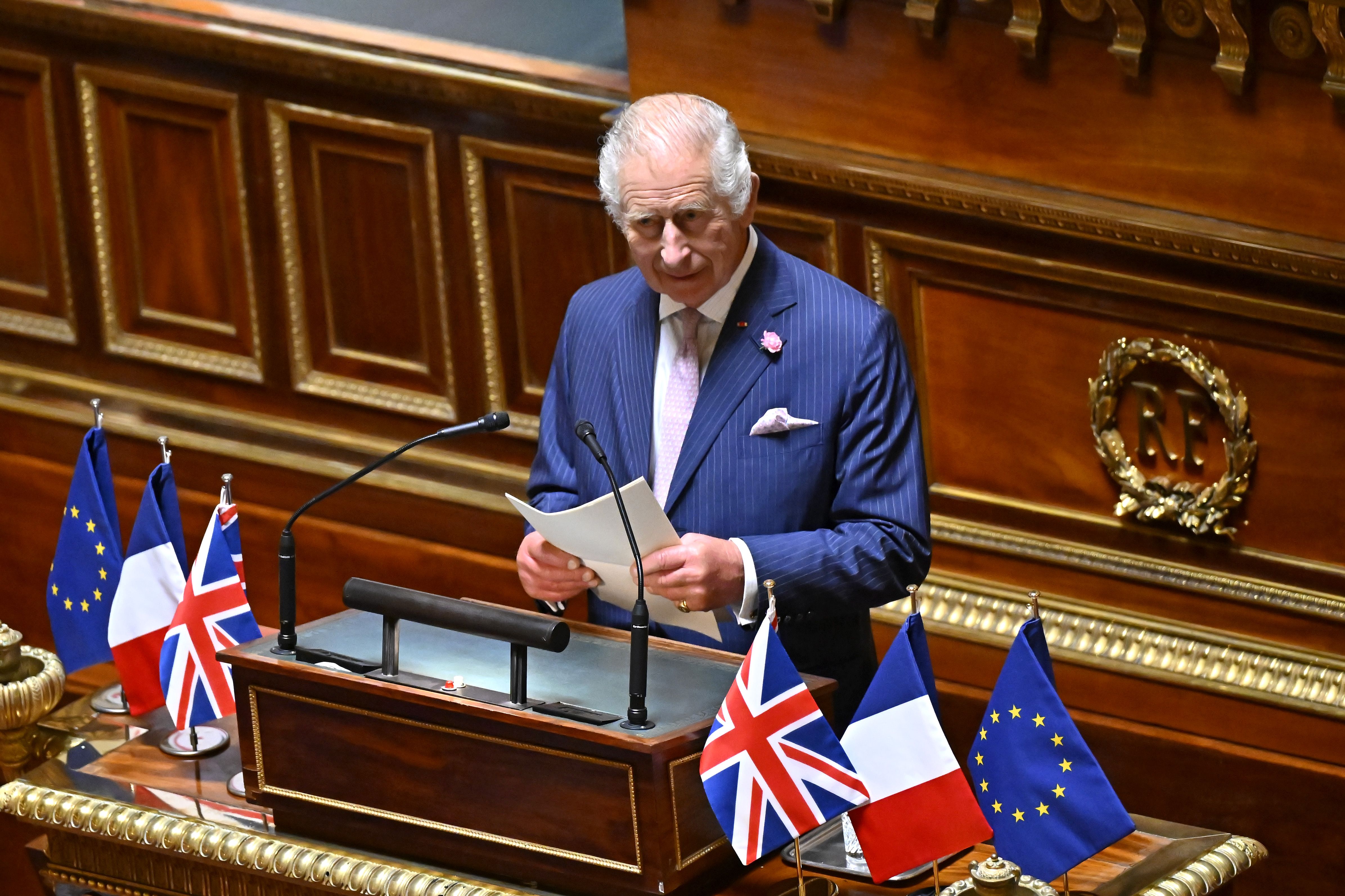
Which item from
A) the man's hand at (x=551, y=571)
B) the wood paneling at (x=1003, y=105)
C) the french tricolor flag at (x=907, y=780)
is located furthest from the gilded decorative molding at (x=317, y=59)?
the french tricolor flag at (x=907, y=780)

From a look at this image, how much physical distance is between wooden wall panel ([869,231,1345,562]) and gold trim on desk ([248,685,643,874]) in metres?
1.95

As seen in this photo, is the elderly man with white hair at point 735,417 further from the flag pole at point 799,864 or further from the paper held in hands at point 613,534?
the flag pole at point 799,864

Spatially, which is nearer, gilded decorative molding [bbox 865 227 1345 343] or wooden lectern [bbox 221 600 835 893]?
wooden lectern [bbox 221 600 835 893]

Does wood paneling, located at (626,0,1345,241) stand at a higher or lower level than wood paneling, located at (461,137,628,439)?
higher

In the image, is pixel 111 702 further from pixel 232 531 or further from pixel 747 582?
pixel 747 582

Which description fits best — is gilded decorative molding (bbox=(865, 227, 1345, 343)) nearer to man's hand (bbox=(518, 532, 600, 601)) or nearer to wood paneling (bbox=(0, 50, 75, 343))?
man's hand (bbox=(518, 532, 600, 601))

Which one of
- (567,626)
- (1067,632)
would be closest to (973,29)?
(1067,632)

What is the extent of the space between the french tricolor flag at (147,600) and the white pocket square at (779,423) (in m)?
1.12

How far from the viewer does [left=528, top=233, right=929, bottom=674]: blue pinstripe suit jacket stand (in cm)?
337

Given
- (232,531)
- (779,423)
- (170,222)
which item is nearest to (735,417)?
(779,423)

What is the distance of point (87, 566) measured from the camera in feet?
13.5

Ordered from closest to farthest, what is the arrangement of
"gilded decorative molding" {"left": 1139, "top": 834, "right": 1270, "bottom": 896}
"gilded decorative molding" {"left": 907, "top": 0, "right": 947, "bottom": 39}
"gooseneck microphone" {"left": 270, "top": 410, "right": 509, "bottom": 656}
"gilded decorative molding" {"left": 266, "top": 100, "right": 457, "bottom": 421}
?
"gilded decorative molding" {"left": 1139, "top": 834, "right": 1270, "bottom": 896} → "gooseneck microphone" {"left": 270, "top": 410, "right": 509, "bottom": 656} → "gilded decorative molding" {"left": 907, "top": 0, "right": 947, "bottom": 39} → "gilded decorative molding" {"left": 266, "top": 100, "right": 457, "bottom": 421}

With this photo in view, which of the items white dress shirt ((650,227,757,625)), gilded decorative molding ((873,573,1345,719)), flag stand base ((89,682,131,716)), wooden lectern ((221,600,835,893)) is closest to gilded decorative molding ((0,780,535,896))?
wooden lectern ((221,600,835,893))

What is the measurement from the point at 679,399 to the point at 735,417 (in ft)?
0.38
